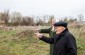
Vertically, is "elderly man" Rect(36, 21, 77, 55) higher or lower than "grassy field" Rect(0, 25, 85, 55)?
higher

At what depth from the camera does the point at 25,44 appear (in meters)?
14.9

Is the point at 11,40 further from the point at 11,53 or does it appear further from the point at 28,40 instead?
the point at 11,53

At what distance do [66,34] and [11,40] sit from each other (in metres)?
10.5

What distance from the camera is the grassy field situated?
13158 mm

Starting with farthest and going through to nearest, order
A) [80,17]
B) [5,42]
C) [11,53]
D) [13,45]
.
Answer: [80,17]
[5,42]
[13,45]
[11,53]

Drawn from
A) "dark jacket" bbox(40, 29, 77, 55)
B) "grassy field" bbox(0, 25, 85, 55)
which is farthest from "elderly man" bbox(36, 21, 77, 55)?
"grassy field" bbox(0, 25, 85, 55)

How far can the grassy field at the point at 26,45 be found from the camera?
1316 centimetres

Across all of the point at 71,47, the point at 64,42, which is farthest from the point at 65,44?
the point at 71,47

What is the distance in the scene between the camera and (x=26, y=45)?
48.0 feet

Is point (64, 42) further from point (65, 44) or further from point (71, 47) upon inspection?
point (71, 47)

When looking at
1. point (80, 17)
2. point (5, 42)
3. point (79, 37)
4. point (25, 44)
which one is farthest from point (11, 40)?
point (80, 17)

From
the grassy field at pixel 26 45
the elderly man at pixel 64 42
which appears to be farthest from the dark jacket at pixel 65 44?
the grassy field at pixel 26 45

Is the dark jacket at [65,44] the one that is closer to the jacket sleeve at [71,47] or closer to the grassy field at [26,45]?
the jacket sleeve at [71,47]

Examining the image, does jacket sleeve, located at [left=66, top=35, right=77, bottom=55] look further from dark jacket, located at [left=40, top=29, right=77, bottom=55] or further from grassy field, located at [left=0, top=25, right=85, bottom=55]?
grassy field, located at [left=0, top=25, right=85, bottom=55]
